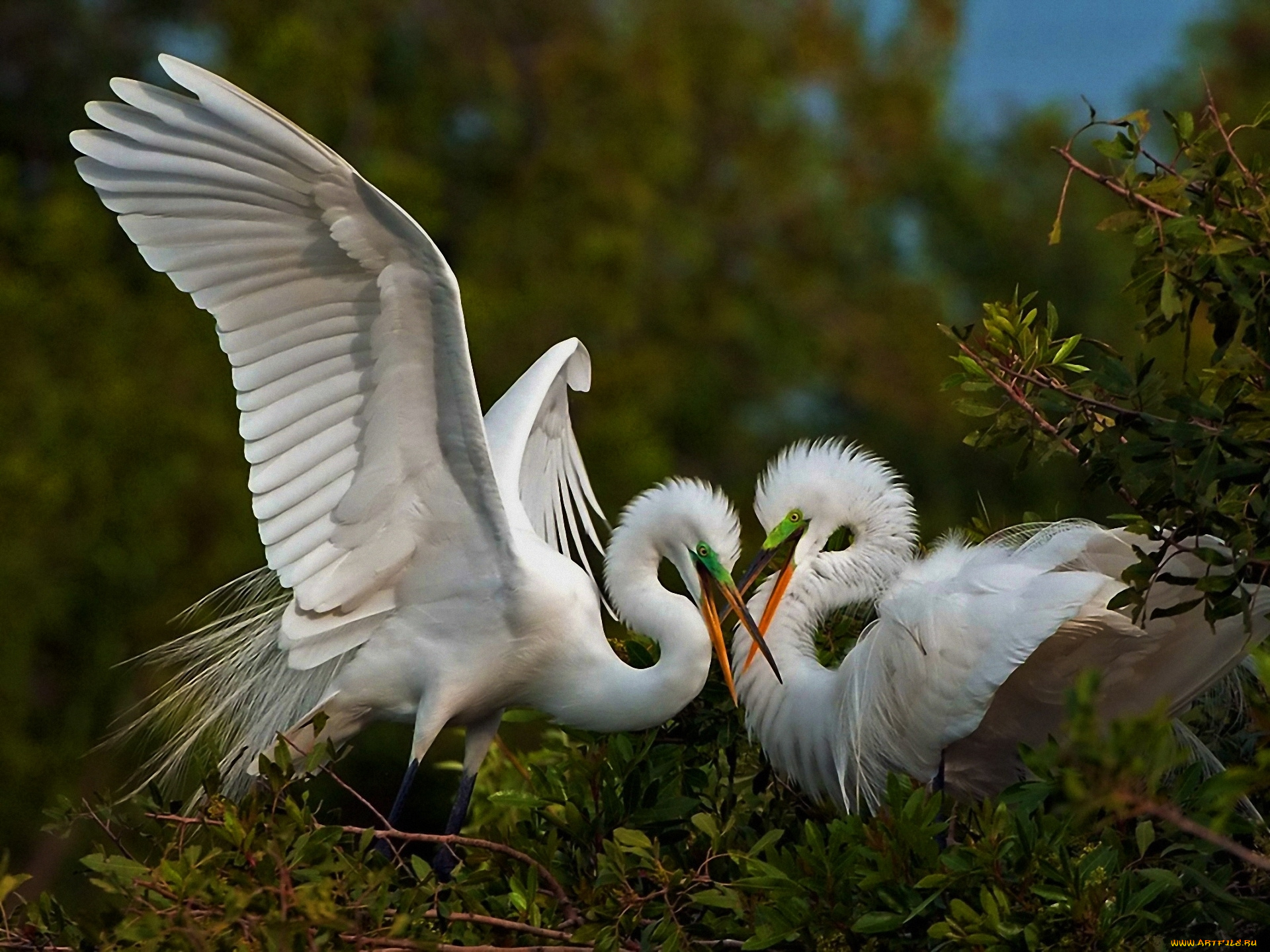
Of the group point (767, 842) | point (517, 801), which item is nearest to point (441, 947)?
point (767, 842)

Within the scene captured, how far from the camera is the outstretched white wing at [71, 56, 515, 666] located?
3053 millimetres

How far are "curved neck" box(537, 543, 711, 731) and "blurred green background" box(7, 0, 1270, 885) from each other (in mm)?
4387

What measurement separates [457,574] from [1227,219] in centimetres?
168

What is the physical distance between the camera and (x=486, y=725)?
12.3 feet

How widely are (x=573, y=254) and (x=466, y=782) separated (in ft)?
29.6

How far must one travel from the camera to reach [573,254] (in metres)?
12.4

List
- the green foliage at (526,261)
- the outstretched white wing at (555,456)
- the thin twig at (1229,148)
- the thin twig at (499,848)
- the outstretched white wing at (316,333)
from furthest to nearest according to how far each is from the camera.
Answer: the green foliage at (526,261) < the outstretched white wing at (555,456) < the outstretched white wing at (316,333) < the thin twig at (499,848) < the thin twig at (1229,148)

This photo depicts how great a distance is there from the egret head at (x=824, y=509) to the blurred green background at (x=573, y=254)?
174 inches

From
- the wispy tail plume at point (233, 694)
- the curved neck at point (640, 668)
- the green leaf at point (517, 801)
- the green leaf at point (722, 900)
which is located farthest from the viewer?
the wispy tail plume at point (233, 694)

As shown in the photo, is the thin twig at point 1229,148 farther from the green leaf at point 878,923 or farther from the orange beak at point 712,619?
the orange beak at point 712,619

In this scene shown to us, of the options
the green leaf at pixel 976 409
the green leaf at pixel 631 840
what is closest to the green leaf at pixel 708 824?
the green leaf at pixel 631 840

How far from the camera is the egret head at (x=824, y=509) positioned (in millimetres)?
3699

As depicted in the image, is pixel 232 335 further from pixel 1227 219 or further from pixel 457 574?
pixel 1227 219

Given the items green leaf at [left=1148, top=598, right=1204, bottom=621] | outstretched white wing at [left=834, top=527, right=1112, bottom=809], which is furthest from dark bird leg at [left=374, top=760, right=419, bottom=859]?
green leaf at [left=1148, top=598, right=1204, bottom=621]
